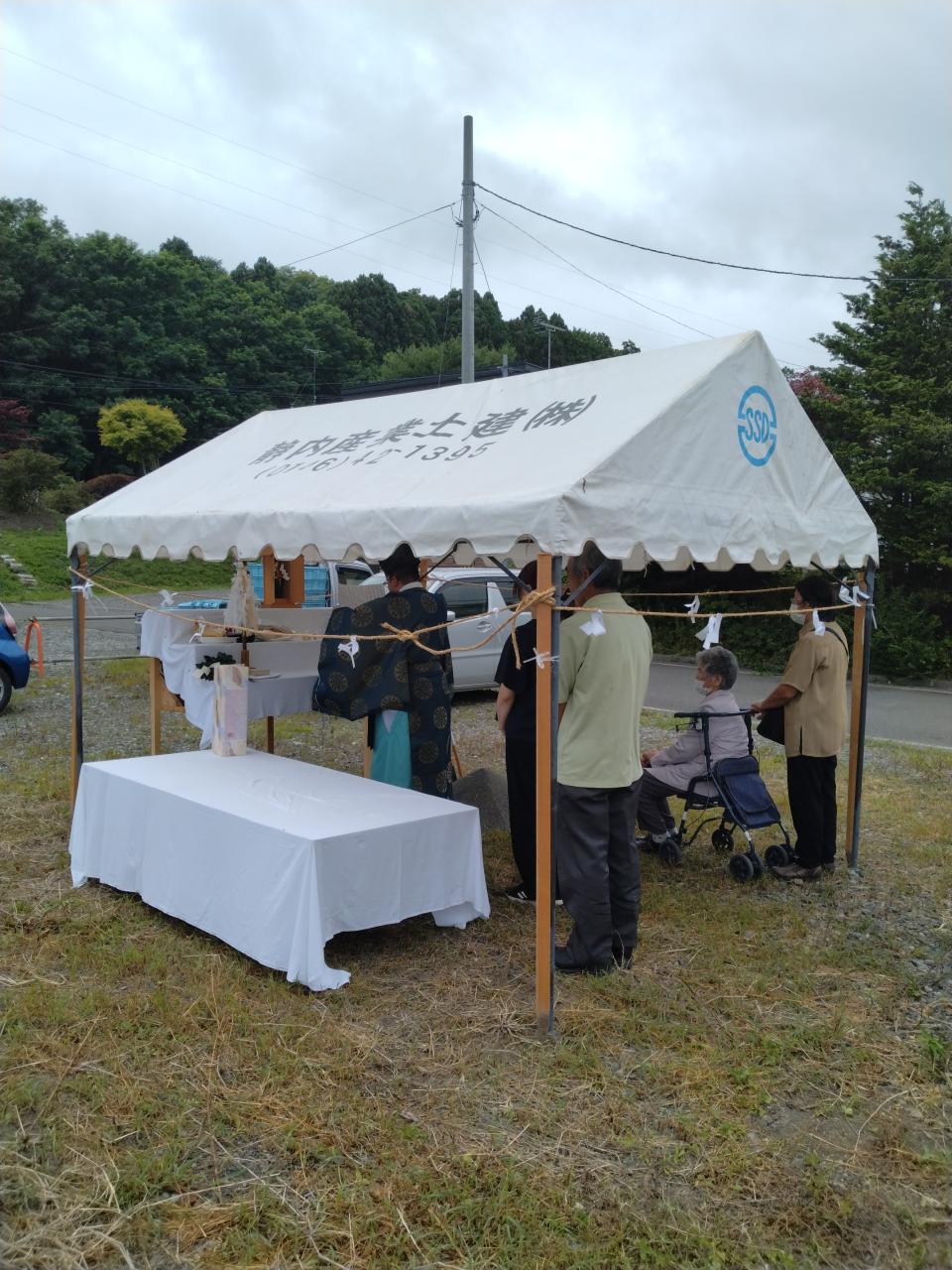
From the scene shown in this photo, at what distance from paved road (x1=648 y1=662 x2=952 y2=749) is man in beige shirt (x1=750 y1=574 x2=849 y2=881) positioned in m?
5.07

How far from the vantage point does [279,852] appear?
400 centimetres

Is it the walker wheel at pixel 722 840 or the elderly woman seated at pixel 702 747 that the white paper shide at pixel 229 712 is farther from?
the walker wheel at pixel 722 840

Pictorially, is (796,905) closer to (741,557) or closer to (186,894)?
(741,557)

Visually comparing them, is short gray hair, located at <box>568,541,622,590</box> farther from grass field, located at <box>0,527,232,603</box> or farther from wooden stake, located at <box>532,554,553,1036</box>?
grass field, located at <box>0,527,232,603</box>

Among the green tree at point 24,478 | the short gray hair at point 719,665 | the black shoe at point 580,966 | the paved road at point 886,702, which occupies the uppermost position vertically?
the green tree at point 24,478

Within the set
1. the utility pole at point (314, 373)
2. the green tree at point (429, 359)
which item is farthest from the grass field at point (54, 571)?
the utility pole at point (314, 373)

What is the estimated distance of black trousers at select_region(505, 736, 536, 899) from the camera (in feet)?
16.1

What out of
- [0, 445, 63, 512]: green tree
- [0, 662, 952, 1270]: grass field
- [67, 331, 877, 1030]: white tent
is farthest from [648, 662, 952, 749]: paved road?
[0, 445, 63, 512]: green tree

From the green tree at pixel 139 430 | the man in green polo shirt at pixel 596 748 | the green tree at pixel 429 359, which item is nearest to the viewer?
the man in green polo shirt at pixel 596 748

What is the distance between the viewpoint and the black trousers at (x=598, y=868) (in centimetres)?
393

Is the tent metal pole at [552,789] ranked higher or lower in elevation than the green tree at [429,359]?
lower

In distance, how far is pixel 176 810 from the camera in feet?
14.9

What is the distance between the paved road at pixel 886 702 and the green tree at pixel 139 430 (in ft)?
70.4

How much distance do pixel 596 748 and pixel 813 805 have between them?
6.74 ft
